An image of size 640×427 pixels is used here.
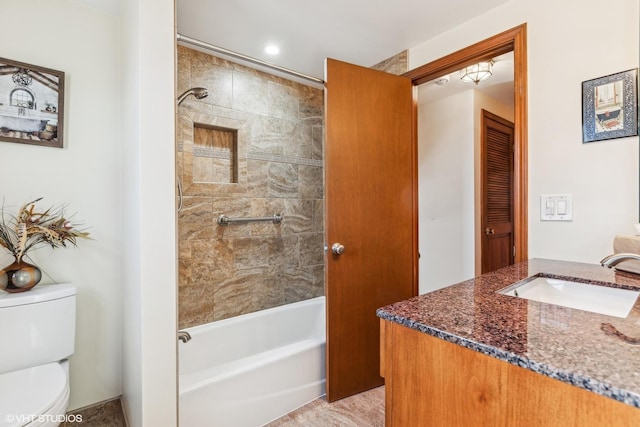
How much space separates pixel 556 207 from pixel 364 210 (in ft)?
3.32

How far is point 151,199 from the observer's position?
1232mm

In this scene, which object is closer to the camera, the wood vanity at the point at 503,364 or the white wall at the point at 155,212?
the wood vanity at the point at 503,364

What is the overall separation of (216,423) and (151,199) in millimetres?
1171

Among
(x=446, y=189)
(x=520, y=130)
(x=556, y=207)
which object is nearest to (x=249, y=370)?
(x=556, y=207)

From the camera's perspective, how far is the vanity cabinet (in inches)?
19.8

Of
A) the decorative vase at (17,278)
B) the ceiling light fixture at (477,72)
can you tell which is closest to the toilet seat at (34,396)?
the decorative vase at (17,278)

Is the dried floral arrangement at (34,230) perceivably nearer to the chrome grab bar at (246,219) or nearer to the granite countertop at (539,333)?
the chrome grab bar at (246,219)

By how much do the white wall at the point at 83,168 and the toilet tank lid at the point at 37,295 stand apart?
0.16 m

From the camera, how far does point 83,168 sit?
1759 mm

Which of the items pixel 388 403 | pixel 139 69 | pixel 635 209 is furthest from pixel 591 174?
pixel 139 69

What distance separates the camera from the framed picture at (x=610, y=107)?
1.33m

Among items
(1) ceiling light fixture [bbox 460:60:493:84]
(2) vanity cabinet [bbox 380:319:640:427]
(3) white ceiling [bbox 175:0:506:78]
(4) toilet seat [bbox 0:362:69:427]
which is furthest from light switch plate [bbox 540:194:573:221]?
(4) toilet seat [bbox 0:362:69:427]

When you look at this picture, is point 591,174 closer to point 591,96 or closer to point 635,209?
point 635,209

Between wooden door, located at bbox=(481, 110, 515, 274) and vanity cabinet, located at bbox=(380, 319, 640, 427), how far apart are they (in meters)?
2.66
